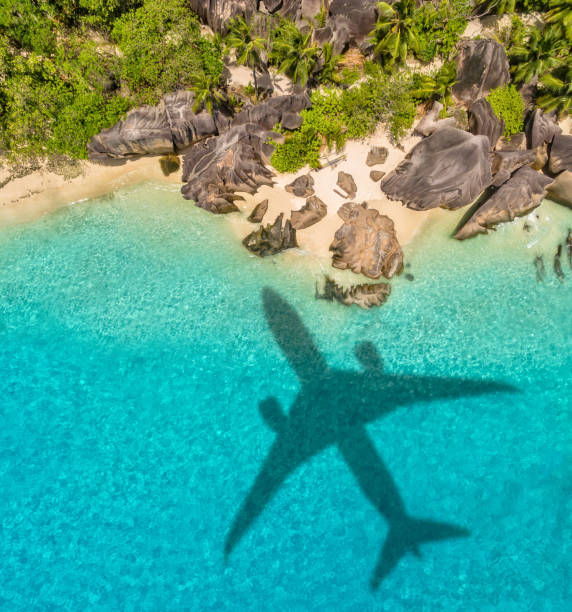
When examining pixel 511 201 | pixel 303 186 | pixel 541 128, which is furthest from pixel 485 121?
pixel 303 186

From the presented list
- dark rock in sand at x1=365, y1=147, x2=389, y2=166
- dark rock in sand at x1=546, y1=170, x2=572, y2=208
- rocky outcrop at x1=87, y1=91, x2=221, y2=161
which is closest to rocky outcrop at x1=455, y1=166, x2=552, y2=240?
dark rock in sand at x1=546, y1=170, x2=572, y2=208

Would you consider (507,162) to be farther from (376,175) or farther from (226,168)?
(226,168)

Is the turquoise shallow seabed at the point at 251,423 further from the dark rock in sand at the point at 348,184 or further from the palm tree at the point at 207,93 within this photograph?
the palm tree at the point at 207,93

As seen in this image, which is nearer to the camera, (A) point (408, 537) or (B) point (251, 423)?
(A) point (408, 537)

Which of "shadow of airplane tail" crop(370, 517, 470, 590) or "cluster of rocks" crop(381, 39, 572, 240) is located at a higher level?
"cluster of rocks" crop(381, 39, 572, 240)

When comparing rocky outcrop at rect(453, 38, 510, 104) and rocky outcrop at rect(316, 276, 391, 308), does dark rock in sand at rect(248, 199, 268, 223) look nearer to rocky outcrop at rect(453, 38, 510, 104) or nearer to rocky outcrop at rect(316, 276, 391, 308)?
rocky outcrop at rect(316, 276, 391, 308)

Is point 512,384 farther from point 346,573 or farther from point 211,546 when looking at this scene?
point 211,546

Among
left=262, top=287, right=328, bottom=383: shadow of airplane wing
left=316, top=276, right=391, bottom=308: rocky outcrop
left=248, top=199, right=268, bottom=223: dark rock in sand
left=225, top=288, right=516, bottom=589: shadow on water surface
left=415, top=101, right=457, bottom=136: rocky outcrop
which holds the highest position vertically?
→ left=415, top=101, right=457, bottom=136: rocky outcrop
